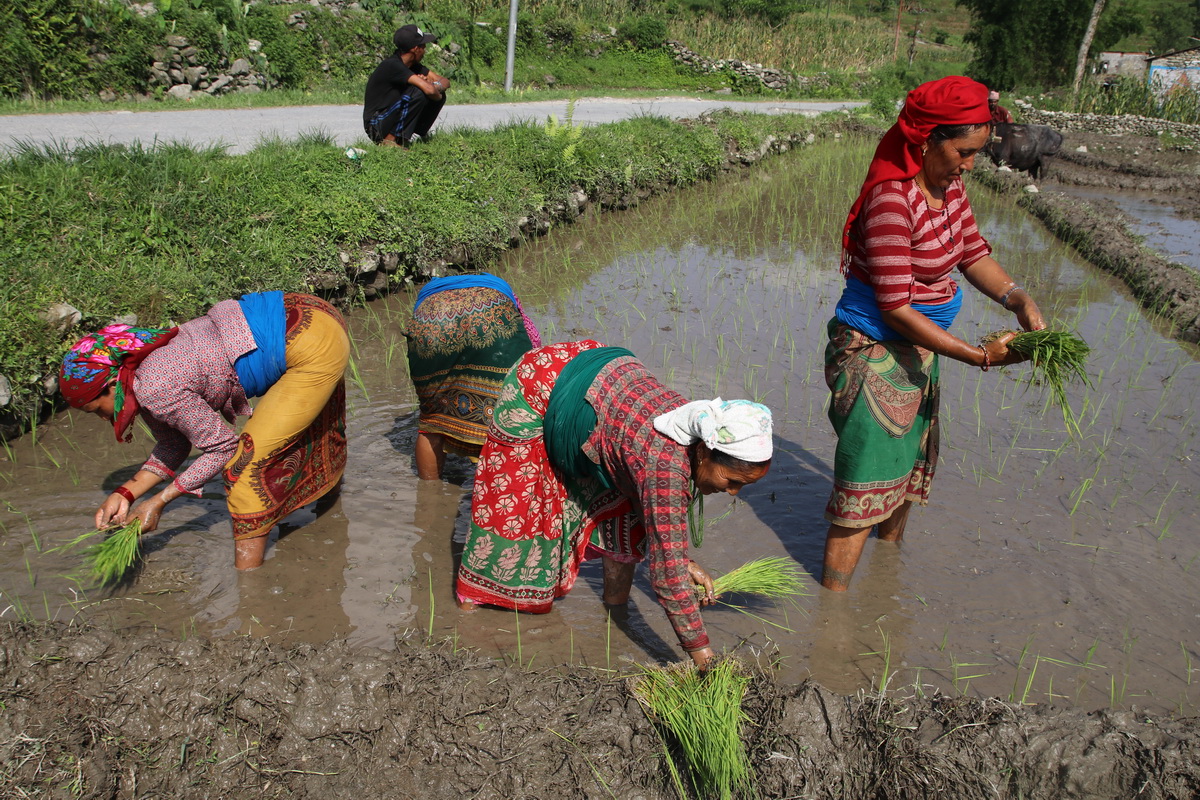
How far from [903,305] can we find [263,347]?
2.10 meters

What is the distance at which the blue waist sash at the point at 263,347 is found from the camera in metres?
2.83

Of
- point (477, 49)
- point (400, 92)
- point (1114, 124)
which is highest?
point (477, 49)

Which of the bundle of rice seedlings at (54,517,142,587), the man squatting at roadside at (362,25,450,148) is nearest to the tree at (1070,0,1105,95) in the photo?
the man squatting at roadside at (362,25,450,148)

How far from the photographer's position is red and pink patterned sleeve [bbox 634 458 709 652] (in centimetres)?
209

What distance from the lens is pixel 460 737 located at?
2.22 metres

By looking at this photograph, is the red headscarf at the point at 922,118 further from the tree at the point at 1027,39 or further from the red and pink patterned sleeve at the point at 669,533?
the tree at the point at 1027,39

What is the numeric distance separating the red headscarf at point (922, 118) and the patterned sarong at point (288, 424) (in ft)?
6.23

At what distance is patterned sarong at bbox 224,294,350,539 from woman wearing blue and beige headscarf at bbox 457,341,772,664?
30.5 inches

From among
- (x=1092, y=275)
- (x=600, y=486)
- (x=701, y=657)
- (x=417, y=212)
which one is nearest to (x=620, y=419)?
(x=600, y=486)

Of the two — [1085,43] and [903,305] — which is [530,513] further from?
[1085,43]

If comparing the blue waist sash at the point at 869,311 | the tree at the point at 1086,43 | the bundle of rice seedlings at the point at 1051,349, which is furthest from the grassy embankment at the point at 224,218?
the tree at the point at 1086,43

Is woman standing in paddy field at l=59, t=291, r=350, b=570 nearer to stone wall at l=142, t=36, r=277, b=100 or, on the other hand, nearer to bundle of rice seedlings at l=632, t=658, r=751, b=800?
bundle of rice seedlings at l=632, t=658, r=751, b=800

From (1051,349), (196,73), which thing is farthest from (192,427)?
(196,73)

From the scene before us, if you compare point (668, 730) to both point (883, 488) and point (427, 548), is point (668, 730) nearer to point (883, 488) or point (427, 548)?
point (883, 488)
